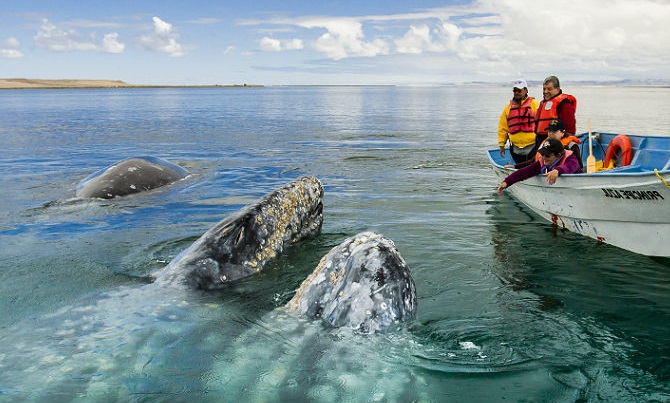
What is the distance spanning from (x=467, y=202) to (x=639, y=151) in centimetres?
336

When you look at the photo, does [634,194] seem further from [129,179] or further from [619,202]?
[129,179]

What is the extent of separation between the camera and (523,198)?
11305mm

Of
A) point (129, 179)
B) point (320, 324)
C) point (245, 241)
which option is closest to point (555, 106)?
point (245, 241)

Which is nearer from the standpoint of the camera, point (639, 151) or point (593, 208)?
point (593, 208)

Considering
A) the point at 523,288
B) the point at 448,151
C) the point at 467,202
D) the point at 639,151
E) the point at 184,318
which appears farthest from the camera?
the point at 448,151

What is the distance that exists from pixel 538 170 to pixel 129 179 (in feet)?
27.6

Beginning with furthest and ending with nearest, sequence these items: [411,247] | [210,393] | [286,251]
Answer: [411,247], [286,251], [210,393]

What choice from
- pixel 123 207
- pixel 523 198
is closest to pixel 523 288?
pixel 523 198

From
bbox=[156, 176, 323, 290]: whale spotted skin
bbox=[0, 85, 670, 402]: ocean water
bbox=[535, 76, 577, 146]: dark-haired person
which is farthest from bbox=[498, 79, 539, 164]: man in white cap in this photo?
bbox=[156, 176, 323, 290]: whale spotted skin

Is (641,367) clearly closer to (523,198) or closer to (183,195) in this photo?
(523,198)

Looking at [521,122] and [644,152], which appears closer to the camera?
[644,152]

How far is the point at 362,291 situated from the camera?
510cm

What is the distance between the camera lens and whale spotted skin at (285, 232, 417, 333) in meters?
5.00

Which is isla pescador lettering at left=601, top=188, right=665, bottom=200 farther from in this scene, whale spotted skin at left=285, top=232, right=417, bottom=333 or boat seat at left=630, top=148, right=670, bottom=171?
whale spotted skin at left=285, top=232, right=417, bottom=333
